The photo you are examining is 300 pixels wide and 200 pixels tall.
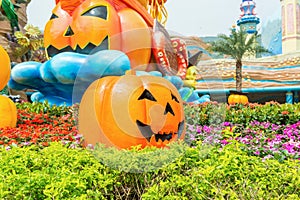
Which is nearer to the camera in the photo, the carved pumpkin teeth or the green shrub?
the green shrub

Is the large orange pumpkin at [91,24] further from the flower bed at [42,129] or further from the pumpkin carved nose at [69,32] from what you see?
the flower bed at [42,129]

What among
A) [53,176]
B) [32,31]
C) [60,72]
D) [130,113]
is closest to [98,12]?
[60,72]

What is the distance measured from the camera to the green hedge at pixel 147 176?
2400 millimetres

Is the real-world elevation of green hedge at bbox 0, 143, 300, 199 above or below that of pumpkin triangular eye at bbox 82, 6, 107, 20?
below

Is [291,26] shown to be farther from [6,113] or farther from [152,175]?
[152,175]

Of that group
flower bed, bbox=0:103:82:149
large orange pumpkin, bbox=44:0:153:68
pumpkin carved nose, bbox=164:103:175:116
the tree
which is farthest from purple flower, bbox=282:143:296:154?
the tree

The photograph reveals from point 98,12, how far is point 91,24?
0.42 m

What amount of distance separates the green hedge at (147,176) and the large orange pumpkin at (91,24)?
5491 millimetres

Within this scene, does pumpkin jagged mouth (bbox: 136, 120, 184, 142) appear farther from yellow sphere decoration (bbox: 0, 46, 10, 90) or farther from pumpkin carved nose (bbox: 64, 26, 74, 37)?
pumpkin carved nose (bbox: 64, 26, 74, 37)

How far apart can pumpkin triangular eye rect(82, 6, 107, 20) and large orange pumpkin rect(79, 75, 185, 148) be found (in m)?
5.25

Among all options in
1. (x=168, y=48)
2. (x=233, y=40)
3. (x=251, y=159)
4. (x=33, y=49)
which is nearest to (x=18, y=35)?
(x=33, y=49)

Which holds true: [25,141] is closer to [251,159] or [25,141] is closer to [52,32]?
[251,159]

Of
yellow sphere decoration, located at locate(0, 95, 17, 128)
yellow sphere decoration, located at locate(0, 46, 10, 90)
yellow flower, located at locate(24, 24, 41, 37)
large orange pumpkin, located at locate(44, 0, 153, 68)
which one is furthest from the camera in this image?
yellow flower, located at locate(24, 24, 41, 37)

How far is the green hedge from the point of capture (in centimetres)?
240
